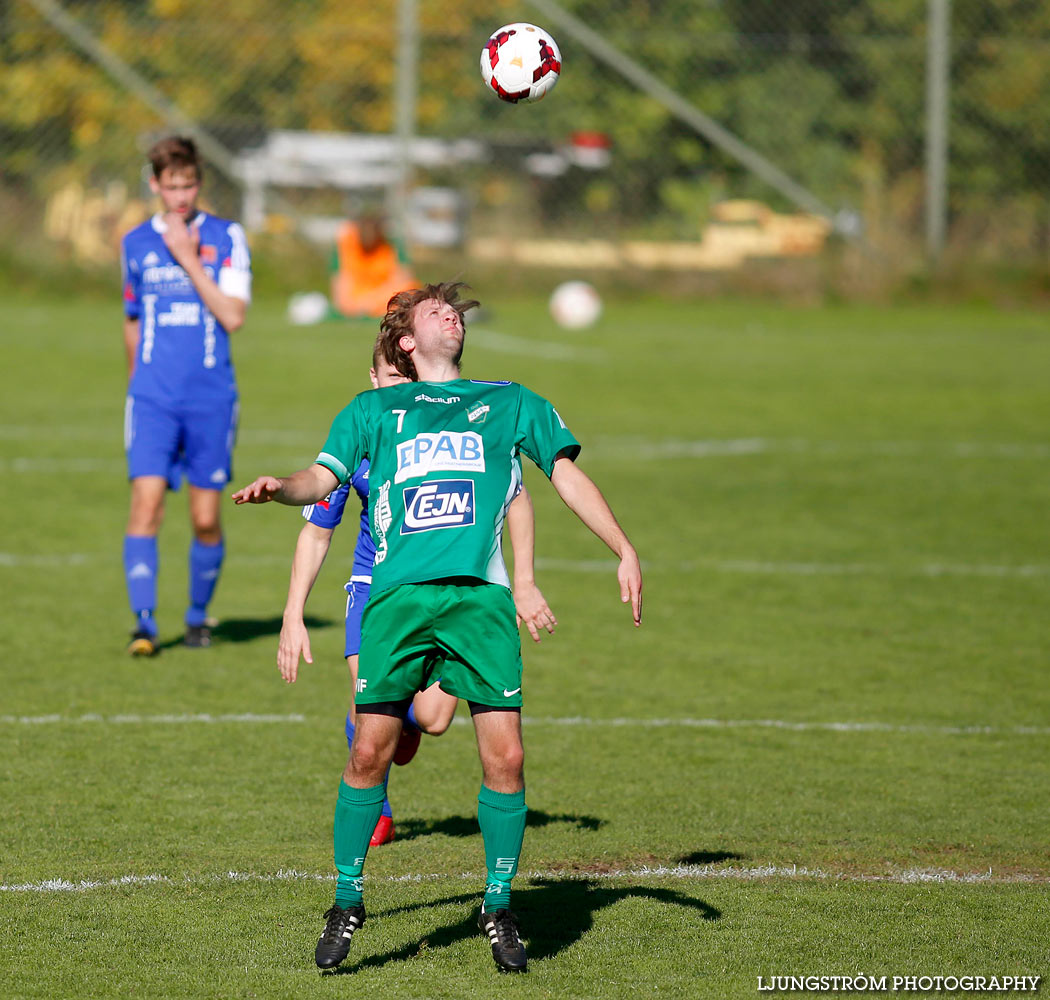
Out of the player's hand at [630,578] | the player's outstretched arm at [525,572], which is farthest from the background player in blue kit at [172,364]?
the player's hand at [630,578]

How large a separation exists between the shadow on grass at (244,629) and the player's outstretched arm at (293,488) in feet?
13.6

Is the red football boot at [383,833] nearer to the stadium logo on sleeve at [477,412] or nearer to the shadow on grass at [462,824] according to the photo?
the shadow on grass at [462,824]

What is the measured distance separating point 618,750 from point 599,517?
7.99 ft

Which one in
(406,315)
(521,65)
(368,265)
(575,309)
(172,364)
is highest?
(368,265)

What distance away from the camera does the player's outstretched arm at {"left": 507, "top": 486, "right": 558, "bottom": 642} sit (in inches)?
188

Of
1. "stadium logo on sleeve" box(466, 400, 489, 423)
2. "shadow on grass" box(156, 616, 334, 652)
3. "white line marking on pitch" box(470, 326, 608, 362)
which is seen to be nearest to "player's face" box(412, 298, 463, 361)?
"stadium logo on sleeve" box(466, 400, 489, 423)

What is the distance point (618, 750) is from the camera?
686 centimetres

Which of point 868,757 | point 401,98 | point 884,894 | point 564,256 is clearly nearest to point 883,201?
point 564,256

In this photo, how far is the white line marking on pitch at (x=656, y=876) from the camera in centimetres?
513

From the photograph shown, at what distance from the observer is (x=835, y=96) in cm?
2864

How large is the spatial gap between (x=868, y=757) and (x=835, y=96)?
23533 millimetres

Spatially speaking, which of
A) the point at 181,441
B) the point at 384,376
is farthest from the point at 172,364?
the point at 384,376

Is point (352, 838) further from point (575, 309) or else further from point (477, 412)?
point (575, 309)

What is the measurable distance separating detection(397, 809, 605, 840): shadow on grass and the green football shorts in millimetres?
1413
